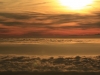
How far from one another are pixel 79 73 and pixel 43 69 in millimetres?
2189

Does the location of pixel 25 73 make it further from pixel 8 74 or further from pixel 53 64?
pixel 53 64

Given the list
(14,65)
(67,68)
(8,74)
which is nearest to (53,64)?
(67,68)

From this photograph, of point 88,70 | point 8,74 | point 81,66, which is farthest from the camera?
point 81,66

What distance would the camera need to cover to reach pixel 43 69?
13656 millimetres

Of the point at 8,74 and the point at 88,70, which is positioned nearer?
the point at 8,74

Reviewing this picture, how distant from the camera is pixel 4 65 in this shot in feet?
48.1

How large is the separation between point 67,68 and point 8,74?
11.7 ft

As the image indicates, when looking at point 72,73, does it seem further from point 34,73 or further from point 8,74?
point 8,74

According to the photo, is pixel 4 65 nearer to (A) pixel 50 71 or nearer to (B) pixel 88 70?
(A) pixel 50 71

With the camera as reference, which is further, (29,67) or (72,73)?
(29,67)

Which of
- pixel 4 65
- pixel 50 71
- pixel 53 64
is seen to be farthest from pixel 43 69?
pixel 4 65

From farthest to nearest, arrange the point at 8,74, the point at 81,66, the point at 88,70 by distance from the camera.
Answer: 1. the point at 81,66
2. the point at 88,70
3. the point at 8,74

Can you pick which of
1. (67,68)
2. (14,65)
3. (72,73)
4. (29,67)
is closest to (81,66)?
(67,68)

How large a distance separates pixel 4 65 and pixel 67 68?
394cm
